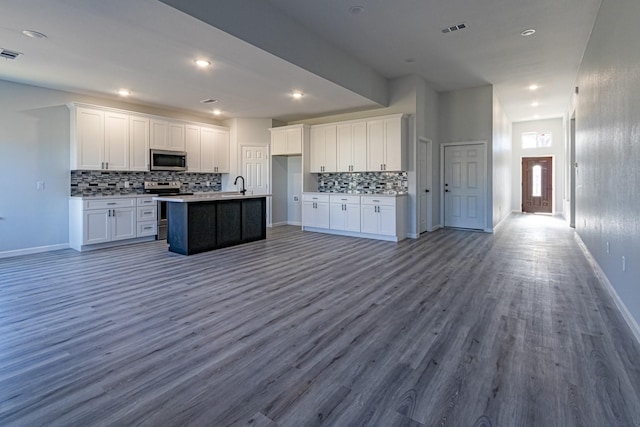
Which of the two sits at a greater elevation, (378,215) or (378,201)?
(378,201)

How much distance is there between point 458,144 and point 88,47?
276 inches

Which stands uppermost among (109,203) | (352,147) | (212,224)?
(352,147)

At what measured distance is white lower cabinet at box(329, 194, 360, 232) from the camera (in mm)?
6812

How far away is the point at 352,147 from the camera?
23.6 feet

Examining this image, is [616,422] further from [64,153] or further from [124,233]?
[64,153]

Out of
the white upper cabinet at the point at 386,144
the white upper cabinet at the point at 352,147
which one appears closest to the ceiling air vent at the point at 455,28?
the white upper cabinet at the point at 386,144

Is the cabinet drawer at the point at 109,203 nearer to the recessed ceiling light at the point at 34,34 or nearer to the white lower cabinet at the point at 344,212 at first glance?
the recessed ceiling light at the point at 34,34

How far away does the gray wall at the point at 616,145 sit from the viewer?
8.22 feet

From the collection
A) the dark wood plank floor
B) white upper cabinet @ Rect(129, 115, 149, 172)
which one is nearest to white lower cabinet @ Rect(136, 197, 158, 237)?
white upper cabinet @ Rect(129, 115, 149, 172)

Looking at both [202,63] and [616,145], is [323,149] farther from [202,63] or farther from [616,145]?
[616,145]

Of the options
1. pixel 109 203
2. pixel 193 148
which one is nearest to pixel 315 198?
pixel 193 148

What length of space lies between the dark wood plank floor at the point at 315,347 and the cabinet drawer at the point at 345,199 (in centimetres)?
257

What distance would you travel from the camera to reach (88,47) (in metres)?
3.93

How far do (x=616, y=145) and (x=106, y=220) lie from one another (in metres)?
6.94
